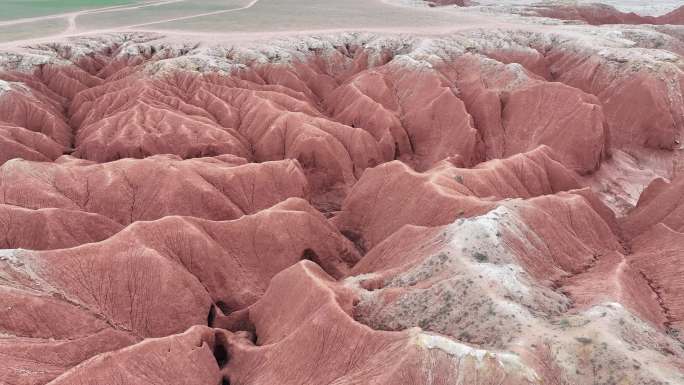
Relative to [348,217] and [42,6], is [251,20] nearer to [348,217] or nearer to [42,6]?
[42,6]

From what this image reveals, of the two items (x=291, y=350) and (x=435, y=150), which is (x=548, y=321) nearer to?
(x=291, y=350)

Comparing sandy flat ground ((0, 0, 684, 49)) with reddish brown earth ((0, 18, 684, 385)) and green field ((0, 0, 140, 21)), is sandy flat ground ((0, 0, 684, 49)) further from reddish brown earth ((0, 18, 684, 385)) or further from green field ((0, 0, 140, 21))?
reddish brown earth ((0, 18, 684, 385))

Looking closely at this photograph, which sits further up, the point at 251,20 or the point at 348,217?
the point at 251,20

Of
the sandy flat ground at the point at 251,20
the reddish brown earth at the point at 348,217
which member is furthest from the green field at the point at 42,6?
the reddish brown earth at the point at 348,217

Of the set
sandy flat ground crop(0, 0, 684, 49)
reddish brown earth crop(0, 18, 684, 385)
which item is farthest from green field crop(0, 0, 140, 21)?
reddish brown earth crop(0, 18, 684, 385)

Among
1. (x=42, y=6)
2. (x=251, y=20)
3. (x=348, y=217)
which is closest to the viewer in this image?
(x=348, y=217)

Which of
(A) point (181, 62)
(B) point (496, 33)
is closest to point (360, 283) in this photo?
(A) point (181, 62)

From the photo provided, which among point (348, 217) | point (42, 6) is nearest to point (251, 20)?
point (42, 6)
